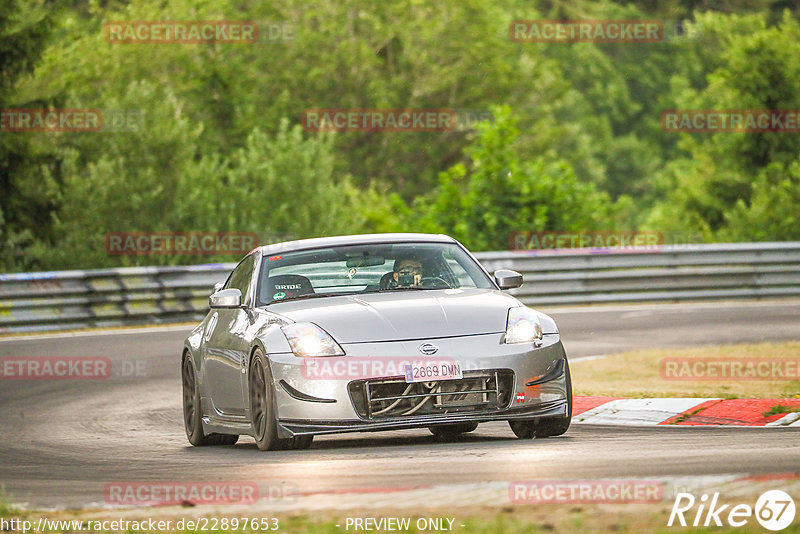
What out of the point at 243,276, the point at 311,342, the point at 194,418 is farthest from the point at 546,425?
the point at 194,418

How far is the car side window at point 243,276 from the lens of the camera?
424 inches

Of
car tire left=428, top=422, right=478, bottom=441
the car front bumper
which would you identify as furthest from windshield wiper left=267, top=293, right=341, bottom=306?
car tire left=428, top=422, right=478, bottom=441

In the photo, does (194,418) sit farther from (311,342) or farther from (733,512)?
(733,512)

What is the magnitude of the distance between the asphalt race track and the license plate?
0.43 metres

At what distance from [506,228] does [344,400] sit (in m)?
21.6

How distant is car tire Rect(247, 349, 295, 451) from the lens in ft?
30.4

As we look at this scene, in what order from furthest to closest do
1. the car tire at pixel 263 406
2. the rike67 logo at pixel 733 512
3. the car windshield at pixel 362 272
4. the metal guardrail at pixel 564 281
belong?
the metal guardrail at pixel 564 281, the car windshield at pixel 362 272, the car tire at pixel 263 406, the rike67 logo at pixel 733 512

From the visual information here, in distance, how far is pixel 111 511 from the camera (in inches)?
270

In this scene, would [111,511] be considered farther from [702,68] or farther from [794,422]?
[702,68]

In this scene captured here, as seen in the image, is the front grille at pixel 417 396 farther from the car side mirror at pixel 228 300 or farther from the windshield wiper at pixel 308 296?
the car side mirror at pixel 228 300

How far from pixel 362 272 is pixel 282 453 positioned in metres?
1.64

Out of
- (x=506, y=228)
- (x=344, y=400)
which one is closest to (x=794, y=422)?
(x=344, y=400)

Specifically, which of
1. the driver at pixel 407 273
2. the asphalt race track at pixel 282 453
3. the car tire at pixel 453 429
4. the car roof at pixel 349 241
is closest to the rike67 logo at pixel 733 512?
the asphalt race track at pixel 282 453

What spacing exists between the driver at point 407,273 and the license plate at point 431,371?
1325 millimetres
